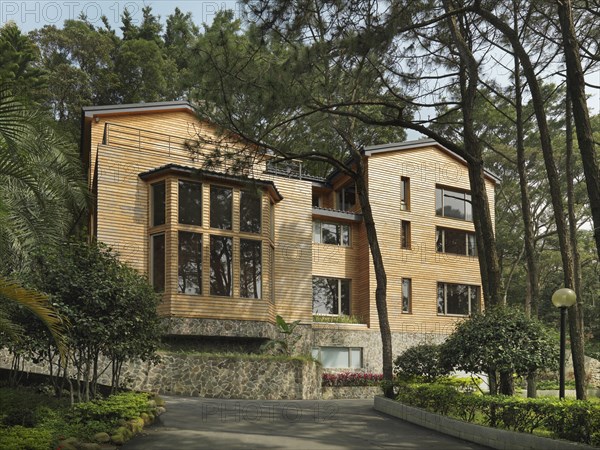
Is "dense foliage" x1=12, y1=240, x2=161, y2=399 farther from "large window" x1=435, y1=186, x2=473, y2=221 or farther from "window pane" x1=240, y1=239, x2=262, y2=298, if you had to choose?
"large window" x1=435, y1=186, x2=473, y2=221

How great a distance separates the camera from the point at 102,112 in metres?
26.5

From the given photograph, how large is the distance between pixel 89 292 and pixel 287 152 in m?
8.34

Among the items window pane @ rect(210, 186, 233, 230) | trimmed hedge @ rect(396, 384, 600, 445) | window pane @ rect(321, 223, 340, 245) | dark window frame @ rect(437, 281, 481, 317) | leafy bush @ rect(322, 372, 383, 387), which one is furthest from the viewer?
dark window frame @ rect(437, 281, 481, 317)

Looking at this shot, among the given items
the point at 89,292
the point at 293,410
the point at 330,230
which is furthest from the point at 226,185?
the point at 89,292

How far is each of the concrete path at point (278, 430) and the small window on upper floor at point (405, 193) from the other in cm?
1540

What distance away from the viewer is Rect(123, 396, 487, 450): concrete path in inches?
474

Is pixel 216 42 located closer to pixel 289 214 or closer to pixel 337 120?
pixel 337 120

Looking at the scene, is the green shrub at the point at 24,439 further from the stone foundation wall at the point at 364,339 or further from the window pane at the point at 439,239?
the window pane at the point at 439,239

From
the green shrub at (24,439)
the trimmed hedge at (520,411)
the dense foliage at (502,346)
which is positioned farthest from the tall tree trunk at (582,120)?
the green shrub at (24,439)

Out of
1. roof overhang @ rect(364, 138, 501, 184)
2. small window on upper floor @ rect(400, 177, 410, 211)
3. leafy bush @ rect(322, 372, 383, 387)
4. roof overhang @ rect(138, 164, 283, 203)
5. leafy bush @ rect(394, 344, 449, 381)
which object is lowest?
leafy bush @ rect(322, 372, 383, 387)

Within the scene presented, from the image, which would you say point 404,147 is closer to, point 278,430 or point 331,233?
point 331,233

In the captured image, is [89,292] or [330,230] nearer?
[89,292]

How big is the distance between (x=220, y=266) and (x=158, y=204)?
299 cm

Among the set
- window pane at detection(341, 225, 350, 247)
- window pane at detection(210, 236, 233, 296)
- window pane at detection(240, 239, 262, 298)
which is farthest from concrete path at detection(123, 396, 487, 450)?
window pane at detection(341, 225, 350, 247)
